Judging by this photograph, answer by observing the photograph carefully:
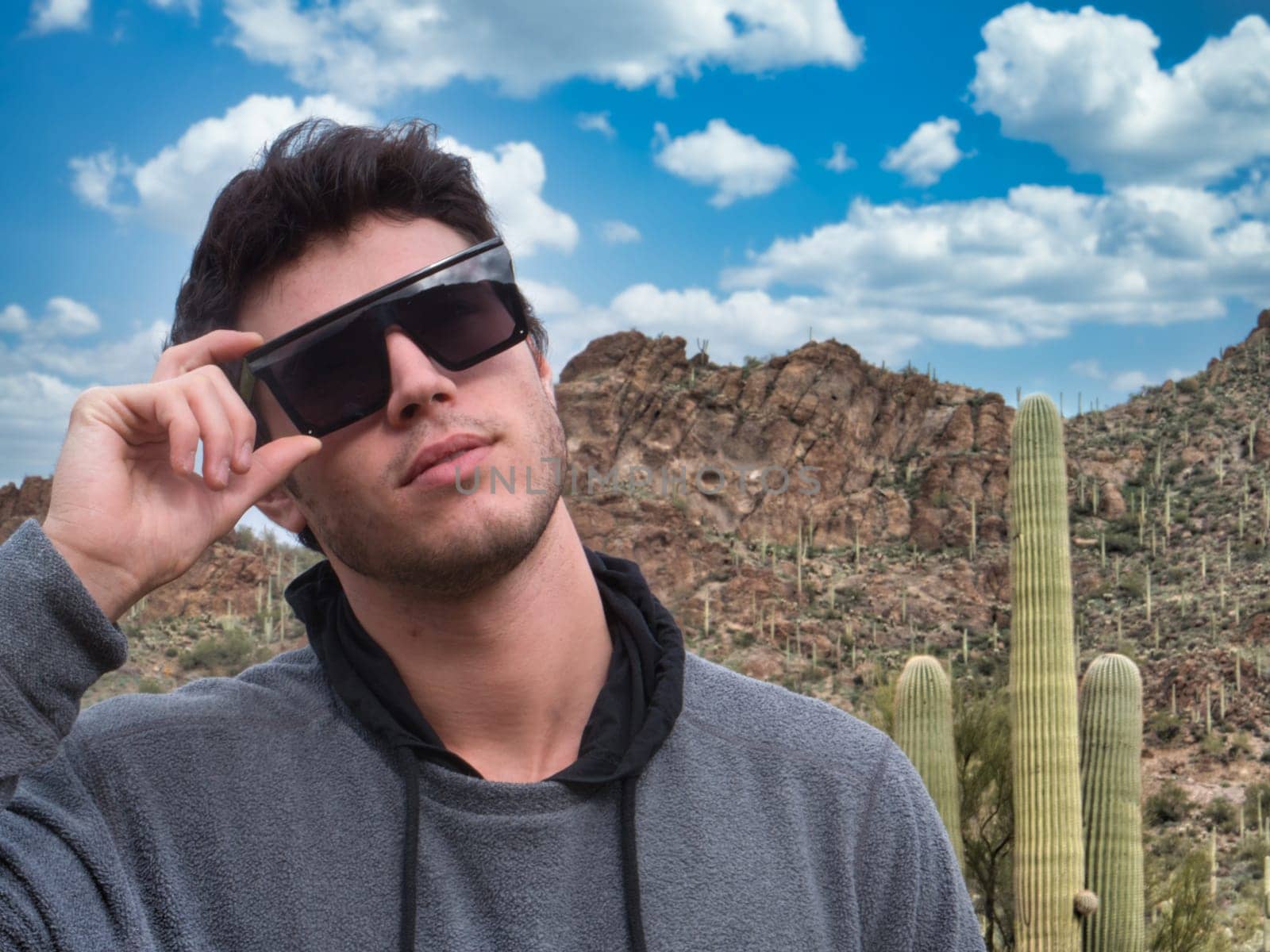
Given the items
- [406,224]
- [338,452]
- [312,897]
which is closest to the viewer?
[312,897]

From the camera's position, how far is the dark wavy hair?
199 centimetres

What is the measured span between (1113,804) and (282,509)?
31.2 feet

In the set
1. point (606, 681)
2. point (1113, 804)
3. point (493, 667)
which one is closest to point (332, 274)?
point (493, 667)

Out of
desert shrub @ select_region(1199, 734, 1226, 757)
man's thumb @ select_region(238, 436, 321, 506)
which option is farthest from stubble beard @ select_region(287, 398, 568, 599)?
desert shrub @ select_region(1199, 734, 1226, 757)

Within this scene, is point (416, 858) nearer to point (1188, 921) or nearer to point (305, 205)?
point (305, 205)

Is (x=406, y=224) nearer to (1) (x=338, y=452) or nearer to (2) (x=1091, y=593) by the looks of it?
(1) (x=338, y=452)

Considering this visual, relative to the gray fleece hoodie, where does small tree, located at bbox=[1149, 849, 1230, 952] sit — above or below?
below

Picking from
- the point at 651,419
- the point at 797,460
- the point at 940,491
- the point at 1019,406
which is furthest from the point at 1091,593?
the point at 1019,406

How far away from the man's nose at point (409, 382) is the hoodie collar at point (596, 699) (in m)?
0.38

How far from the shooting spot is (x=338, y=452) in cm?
190

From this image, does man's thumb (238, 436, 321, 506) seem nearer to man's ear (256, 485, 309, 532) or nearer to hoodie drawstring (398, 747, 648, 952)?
man's ear (256, 485, 309, 532)

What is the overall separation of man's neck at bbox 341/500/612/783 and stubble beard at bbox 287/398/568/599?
0.14 ft

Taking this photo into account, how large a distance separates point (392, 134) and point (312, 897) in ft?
4.61

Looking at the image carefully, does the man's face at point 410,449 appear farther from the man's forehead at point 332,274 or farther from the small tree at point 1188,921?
the small tree at point 1188,921
